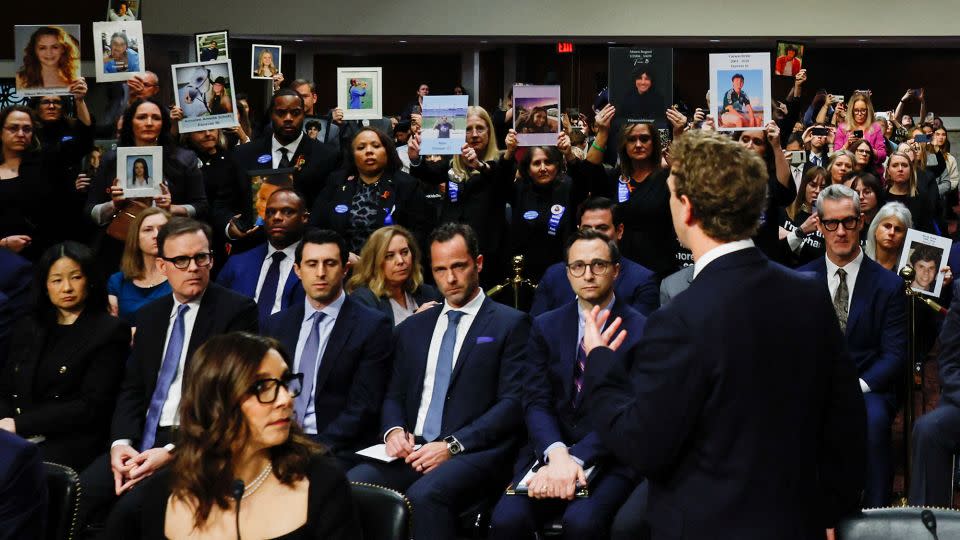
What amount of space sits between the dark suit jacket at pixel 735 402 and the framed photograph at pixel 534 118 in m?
3.36

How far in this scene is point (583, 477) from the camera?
3.74 m

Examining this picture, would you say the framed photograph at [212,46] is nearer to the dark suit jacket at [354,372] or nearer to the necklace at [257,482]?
the dark suit jacket at [354,372]

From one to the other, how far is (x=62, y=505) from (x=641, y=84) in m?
3.65

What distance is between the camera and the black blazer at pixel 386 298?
4.98 metres

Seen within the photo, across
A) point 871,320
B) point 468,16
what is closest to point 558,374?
point 871,320

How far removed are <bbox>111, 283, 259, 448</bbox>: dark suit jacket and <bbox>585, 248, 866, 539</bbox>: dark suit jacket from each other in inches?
88.0

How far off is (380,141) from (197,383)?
3300 mm

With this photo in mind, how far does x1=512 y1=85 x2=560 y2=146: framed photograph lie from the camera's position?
221 inches

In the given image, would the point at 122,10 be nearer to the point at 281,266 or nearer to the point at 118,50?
the point at 118,50

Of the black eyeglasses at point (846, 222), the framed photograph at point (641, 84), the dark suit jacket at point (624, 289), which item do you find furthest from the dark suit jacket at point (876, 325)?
the framed photograph at point (641, 84)

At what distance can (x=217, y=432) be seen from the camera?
2.50 m

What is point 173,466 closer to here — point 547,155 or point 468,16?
point 547,155

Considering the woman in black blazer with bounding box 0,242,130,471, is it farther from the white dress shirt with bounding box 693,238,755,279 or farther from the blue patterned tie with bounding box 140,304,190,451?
the white dress shirt with bounding box 693,238,755,279

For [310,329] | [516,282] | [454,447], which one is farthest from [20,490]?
[516,282]
